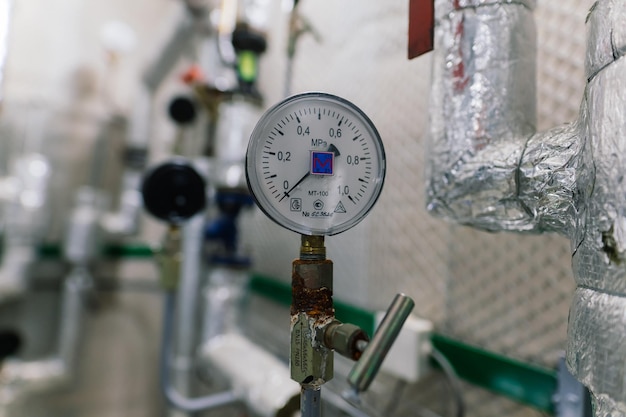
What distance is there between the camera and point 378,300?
79cm

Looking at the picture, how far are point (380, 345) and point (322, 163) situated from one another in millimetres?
189

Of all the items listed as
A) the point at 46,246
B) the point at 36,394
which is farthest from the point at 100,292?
the point at 36,394

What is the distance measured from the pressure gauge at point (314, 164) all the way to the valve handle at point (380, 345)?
10 cm

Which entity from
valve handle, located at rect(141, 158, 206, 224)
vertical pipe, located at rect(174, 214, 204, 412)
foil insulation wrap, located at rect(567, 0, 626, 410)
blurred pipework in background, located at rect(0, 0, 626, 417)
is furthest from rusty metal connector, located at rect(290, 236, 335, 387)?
vertical pipe, located at rect(174, 214, 204, 412)

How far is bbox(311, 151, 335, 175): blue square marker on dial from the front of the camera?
40 cm

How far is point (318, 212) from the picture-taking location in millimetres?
404

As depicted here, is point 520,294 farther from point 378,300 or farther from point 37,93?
point 37,93

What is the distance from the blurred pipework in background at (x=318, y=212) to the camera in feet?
1.29

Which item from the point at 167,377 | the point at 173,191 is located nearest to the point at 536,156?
the point at 173,191

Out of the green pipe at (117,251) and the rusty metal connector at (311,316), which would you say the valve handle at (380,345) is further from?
the green pipe at (117,251)

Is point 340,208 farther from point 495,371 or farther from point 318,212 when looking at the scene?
point 495,371

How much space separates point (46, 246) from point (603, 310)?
1.64 metres

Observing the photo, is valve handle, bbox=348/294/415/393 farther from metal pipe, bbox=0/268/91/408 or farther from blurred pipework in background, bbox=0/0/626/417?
metal pipe, bbox=0/268/91/408

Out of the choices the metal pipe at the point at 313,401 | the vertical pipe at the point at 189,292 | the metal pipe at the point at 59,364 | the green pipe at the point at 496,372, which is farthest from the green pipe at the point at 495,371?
the metal pipe at the point at 59,364
